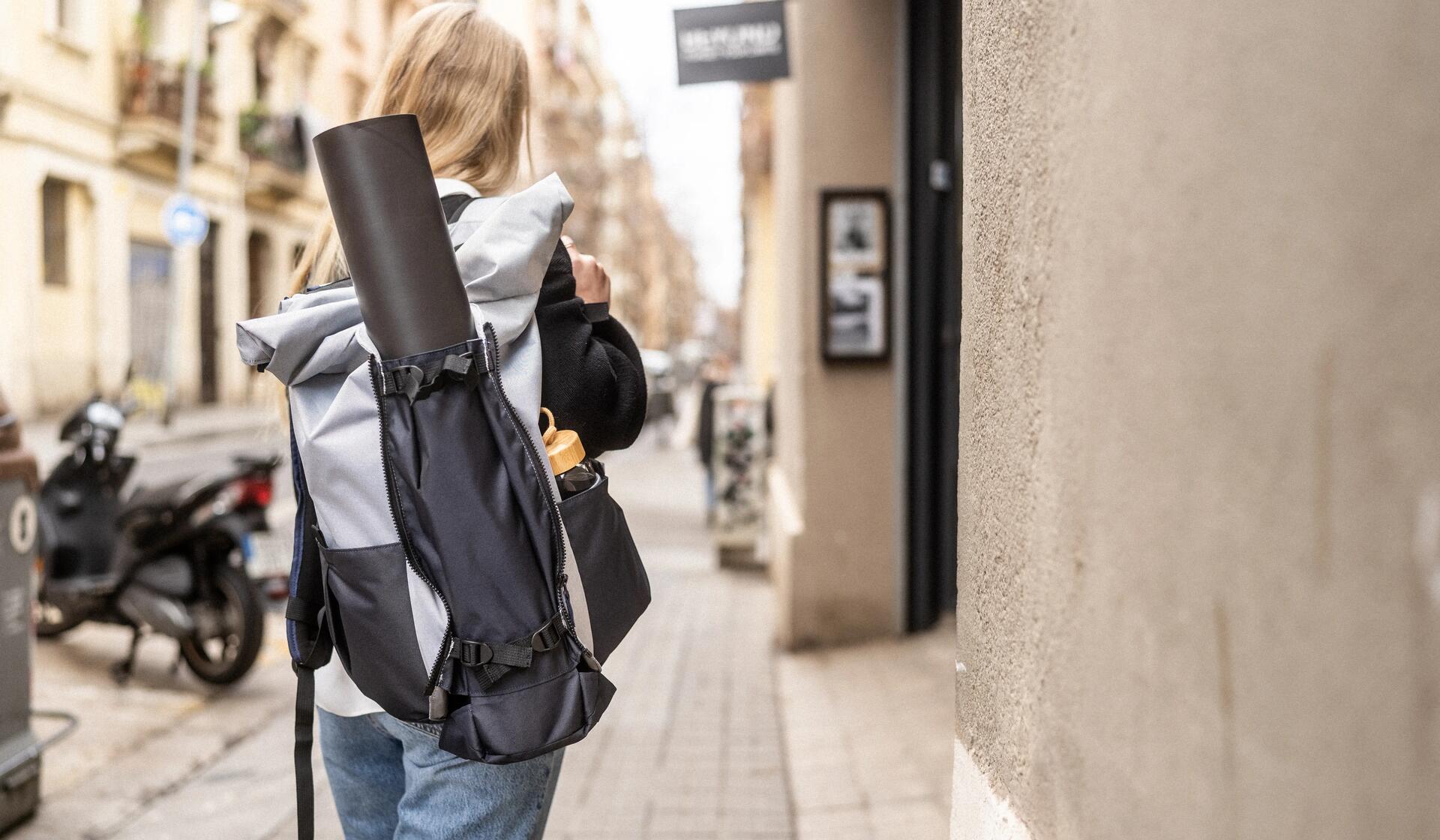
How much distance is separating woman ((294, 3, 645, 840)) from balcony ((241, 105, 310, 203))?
2572 cm

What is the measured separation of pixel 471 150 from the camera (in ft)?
6.37

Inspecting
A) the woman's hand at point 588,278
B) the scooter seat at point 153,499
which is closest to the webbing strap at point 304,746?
the woman's hand at point 588,278

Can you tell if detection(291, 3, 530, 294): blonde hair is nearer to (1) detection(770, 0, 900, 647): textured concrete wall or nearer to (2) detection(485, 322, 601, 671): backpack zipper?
(2) detection(485, 322, 601, 671): backpack zipper

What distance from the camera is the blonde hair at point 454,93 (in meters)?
1.93

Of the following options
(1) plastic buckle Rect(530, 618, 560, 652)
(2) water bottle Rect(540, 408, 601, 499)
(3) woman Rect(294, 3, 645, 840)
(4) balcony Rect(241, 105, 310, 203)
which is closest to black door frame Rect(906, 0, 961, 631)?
(3) woman Rect(294, 3, 645, 840)

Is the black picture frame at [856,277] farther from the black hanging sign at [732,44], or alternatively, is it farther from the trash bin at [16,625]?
the trash bin at [16,625]

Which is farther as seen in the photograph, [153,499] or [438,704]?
[153,499]

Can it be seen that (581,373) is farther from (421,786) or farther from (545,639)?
(421,786)

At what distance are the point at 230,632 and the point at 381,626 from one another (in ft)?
13.9

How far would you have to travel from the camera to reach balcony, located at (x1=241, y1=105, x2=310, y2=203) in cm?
2556

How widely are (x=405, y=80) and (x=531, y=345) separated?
0.53m

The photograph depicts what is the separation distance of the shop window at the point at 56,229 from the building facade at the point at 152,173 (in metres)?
0.03

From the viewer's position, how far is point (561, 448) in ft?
5.62

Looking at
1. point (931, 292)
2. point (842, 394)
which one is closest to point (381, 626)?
point (842, 394)
